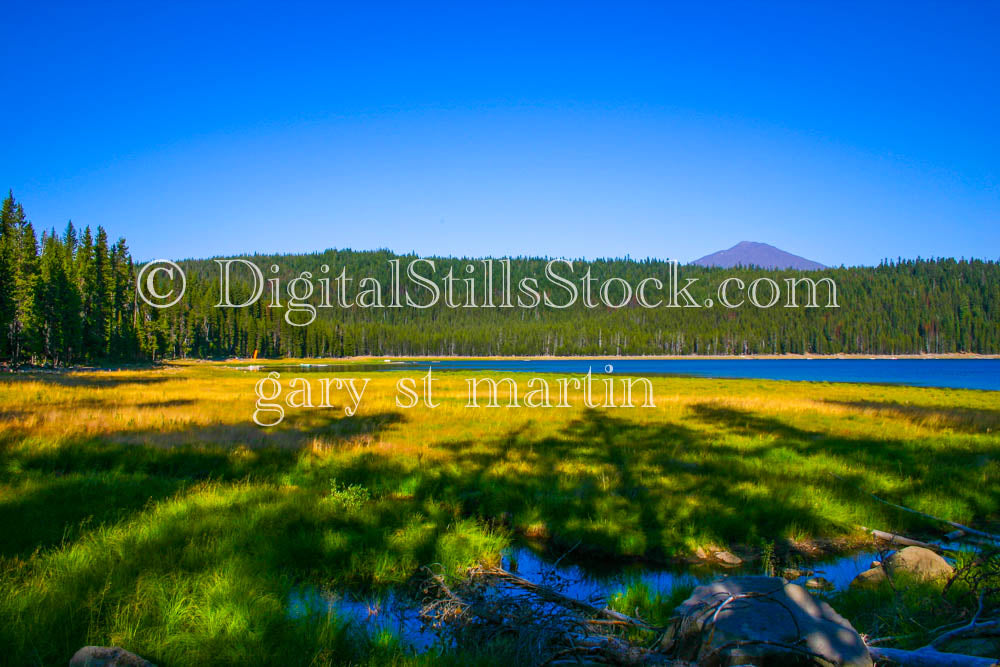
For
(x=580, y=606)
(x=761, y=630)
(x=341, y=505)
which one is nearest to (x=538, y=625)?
(x=580, y=606)

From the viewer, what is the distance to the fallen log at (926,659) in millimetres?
3219

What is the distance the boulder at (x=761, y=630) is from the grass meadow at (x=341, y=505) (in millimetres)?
1911

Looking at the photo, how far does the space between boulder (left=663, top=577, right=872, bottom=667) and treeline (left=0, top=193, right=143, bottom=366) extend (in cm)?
6590

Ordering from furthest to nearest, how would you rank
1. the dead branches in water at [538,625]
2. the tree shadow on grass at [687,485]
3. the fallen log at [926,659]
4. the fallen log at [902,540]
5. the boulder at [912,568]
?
the tree shadow on grass at [687,485] → the fallen log at [902,540] → the boulder at [912,568] → the dead branches in water at [538,625] → the fallen log at [926,659]

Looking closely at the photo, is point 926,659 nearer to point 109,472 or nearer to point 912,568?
point 912,568

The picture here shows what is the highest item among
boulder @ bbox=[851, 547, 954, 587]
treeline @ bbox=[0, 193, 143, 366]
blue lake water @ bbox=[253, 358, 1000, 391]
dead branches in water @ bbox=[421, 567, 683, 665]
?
treeline @ bbox=[0, 193, 143, 366]

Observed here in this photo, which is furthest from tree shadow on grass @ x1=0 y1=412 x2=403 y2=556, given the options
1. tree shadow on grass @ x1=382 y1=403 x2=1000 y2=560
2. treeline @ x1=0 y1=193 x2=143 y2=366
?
treeline @ x1=0 y1=193 x2=143 y2=366

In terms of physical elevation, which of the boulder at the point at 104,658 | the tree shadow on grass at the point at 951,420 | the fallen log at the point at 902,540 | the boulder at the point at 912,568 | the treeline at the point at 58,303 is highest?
the treeline at the point at 58,303

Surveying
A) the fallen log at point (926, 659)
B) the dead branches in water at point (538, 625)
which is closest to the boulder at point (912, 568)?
the fallen log at point (926, 659)

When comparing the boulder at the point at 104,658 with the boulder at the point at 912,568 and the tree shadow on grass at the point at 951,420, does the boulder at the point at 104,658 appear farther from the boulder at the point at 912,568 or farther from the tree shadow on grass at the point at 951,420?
the tree shadow on grass at the point at 951,420

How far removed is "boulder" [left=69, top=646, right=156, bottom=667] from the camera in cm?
361

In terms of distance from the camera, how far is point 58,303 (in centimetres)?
5753

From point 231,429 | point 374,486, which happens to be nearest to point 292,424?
point 231,429

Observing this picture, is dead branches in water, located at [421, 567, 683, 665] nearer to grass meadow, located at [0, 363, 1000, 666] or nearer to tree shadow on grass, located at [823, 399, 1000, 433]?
grass meadow, located at [0, 363, 1000, 666]
